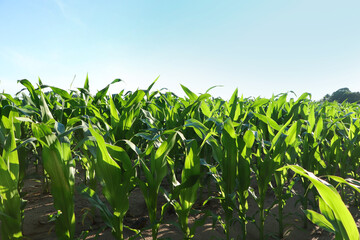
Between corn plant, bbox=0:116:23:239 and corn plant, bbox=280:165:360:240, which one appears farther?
corn plant, bbox=0:116:23:239

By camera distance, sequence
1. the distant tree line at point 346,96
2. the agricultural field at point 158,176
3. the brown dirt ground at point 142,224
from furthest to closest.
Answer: the distant tree line at point 346,96, the brown dirt ground at point 142,224, the agricultural field at point 158,176

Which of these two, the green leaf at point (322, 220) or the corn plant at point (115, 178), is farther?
the corn plant at point (115, 178)

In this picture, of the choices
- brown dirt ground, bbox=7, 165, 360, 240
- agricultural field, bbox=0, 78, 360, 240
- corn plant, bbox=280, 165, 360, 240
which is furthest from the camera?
brown dirt ground, bbox=7, 165, 360, 240

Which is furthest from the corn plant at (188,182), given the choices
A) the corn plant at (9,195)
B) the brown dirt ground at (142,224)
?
the corn plant at (9,195)

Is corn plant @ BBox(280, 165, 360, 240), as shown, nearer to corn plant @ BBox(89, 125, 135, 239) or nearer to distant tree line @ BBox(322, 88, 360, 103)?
corn plant @ BBox(89, 125, 135, 239)

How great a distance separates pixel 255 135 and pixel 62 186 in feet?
3.19

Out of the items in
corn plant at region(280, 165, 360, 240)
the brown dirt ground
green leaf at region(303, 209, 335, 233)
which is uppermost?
corn plant at region(280, 165, 360, 240)

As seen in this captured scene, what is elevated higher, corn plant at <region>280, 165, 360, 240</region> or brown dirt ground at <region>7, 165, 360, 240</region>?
corn plant at <region>280, 165, 360, 240</region>

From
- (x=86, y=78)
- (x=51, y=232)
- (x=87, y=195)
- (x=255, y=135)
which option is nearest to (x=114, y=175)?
(x=87, y=195)

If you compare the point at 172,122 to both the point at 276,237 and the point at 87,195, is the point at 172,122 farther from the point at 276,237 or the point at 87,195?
the point at 276,237

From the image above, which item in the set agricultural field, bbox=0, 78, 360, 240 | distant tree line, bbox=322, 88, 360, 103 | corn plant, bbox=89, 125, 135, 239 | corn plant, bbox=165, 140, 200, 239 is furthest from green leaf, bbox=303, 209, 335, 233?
distant tree line, bbox=322, 88, 360, 103

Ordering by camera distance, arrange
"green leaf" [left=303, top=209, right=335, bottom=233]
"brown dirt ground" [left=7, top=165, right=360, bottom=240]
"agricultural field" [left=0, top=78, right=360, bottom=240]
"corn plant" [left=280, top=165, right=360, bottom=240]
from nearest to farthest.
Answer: "corn plant" [left=280, top=165, right=360, bottom=240]
"green leaf" [left=303, top=209, right=335, bottom=233]
"agricultural field" [left=0, top=78, right=360, bottom=240]
"brown dirt ground" [left=7, top=165, right=360, bottom=240]

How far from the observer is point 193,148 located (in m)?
1.16

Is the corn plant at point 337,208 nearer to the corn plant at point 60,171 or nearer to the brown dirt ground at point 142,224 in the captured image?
the brown dirt ground at point 142,224
